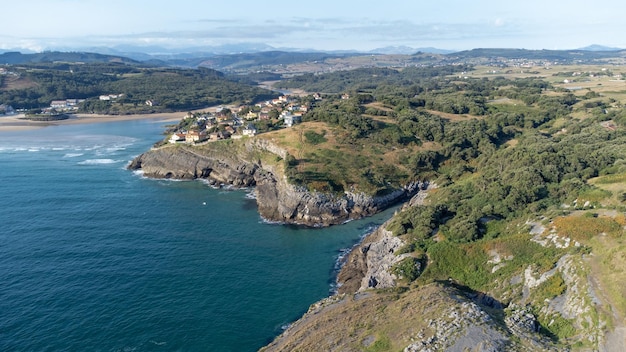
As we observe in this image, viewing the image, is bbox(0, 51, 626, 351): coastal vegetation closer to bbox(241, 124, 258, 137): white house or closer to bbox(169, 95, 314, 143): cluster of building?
bbox(241, 124, 258, 137): white house

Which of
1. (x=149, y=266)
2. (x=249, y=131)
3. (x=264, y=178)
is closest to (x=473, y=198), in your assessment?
(x=264, y=178)

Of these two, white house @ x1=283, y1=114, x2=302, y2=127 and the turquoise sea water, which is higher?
white house @ x1=283, y1=114, x2=302, y2=127

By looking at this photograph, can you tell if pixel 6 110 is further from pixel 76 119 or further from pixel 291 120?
pixel 291 120

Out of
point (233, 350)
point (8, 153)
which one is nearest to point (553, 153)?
point (233, 350)

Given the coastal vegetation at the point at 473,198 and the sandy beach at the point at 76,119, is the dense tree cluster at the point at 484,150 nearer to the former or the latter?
the coastal vegetation at the point at 473,198

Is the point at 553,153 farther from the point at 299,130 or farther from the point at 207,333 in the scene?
the point at 207,333

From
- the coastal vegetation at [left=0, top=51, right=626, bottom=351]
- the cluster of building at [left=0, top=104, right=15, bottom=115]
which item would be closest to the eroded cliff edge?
the coastal vegetation at [left=0, top=51, right=626, bottom=351]

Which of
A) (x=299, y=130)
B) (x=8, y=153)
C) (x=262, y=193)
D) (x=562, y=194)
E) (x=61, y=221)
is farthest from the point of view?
(x=8, y=153)
